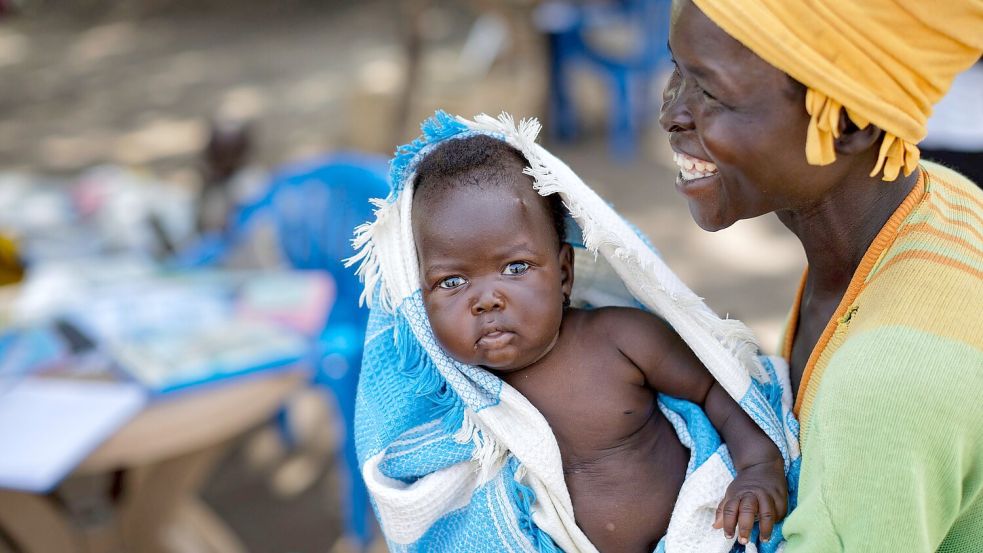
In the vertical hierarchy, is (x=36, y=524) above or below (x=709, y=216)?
below

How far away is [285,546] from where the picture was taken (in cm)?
364

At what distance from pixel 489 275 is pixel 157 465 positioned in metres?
1.71

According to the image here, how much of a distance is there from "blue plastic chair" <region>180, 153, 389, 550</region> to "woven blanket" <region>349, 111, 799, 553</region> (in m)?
1.36

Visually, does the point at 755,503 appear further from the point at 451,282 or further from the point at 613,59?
the point at 613,59

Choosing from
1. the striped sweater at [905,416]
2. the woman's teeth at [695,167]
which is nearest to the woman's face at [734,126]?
the woman's teeth at [695,167]

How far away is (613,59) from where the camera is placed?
7.58 m

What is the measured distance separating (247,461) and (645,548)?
3.06 metres

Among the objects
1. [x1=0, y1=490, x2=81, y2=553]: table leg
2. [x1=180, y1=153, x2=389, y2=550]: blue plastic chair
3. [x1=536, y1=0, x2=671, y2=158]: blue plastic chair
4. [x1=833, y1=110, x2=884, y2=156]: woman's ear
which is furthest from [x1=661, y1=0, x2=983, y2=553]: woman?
[x1=536, y1=0, x2=671, y2=158]: blue plastic chair

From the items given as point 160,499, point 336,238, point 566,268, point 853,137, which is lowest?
point 160,499

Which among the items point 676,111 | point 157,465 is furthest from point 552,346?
point 157,465

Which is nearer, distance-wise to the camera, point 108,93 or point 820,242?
point 820,242

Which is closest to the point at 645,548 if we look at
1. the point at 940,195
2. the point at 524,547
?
the point at 524,547

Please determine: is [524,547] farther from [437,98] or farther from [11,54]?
[11,54]

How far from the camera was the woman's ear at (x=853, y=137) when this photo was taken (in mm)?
1197
